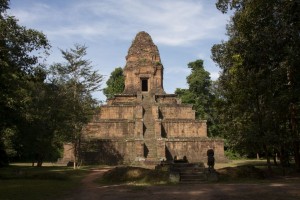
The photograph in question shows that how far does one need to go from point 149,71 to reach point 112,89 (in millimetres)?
28859

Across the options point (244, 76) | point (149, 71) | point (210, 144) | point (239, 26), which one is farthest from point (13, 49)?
point (149, 71)

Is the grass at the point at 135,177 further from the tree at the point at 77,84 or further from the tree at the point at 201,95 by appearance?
the tree at the point at 201,95

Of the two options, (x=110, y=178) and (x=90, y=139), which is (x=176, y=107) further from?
(x=110, y=178)

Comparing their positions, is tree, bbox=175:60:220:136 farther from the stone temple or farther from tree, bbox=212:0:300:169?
tree, bbox=212:0:300:169

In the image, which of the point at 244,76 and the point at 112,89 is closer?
the point at 244,76

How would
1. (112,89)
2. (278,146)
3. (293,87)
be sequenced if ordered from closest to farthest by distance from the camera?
(293,87)
(278,146)
(112,89)

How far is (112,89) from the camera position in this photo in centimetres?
6266

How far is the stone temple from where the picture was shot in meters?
27.3

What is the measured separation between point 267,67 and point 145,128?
63.5 ft

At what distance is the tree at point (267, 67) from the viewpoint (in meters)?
10.3

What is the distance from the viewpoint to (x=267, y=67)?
11266mm

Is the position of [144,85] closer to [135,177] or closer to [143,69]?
[143,69]

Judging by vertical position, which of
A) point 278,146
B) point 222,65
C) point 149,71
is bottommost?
point 278,146

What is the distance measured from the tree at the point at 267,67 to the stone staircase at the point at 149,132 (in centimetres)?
1068
